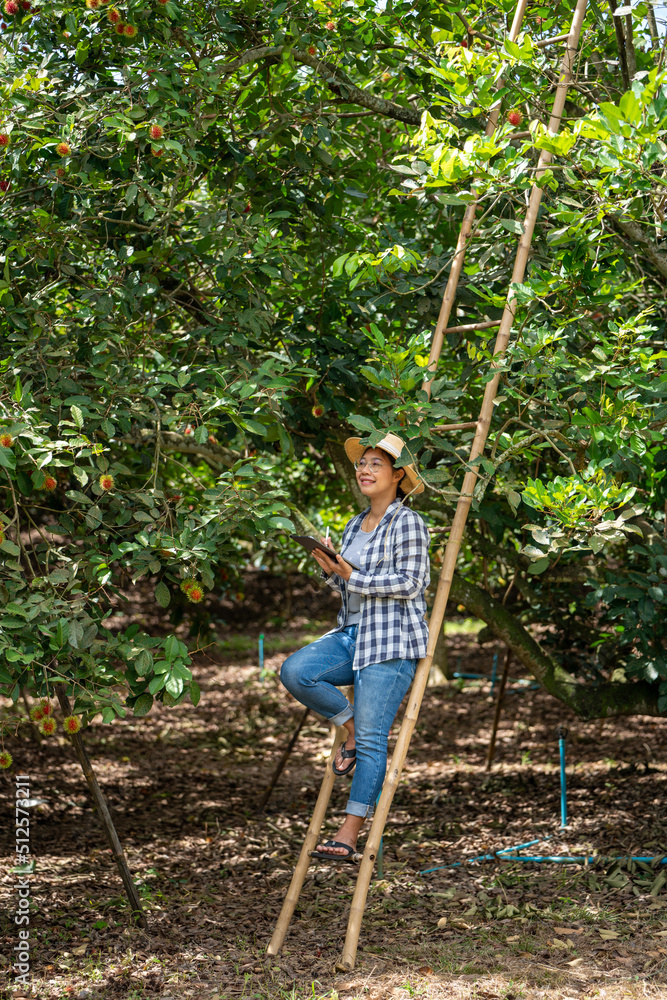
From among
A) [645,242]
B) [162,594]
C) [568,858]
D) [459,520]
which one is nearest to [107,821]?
[162,594]

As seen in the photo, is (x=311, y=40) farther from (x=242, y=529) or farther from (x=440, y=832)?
(x=440, y=832)

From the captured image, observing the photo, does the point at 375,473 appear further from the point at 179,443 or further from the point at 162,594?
the point at 179,443

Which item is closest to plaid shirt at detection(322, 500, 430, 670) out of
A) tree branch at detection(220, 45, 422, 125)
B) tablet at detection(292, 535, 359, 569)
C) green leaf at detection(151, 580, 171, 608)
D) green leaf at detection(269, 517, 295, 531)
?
tablet at detection(292, 535, 359, 569)

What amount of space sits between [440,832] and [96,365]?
113 inches

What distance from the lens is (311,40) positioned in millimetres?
3055

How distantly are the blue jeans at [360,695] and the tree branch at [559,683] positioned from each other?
1358 mm

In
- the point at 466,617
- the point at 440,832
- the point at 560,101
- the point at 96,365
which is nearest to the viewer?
the point at 560,101

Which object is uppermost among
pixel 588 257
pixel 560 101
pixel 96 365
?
pixel 560 101

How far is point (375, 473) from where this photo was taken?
9.21ft

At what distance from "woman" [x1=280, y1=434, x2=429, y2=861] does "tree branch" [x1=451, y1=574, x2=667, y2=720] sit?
4.29 ft

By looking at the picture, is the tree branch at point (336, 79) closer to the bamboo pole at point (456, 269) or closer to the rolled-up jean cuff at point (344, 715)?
the bamboo pole at point (456, 269)

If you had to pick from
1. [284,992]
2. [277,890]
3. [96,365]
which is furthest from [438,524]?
[284,992]

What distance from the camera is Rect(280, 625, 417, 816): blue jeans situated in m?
2.64

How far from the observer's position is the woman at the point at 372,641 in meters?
2.63
